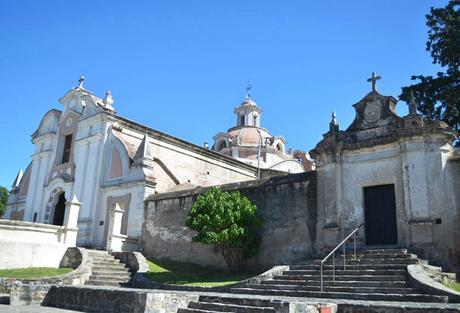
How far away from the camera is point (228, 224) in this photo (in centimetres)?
1661

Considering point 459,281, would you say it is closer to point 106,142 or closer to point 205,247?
point 205,247

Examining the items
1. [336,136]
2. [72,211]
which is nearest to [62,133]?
[72,211]

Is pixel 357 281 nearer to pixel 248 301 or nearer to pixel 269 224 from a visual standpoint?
pixel 248 301

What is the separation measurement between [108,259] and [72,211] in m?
2.82

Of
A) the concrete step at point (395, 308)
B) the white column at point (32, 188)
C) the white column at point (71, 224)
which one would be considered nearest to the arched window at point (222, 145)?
the white column at point (32, 188)

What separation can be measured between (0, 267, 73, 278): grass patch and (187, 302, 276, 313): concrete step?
8735 mm

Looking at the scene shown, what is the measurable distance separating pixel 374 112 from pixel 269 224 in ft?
19.5

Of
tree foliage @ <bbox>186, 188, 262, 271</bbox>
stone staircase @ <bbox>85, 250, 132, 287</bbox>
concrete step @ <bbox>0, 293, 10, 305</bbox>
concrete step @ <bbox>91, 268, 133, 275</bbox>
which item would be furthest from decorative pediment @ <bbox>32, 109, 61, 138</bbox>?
concrete step @ <bbox>0, 293, 10, 305</bbox>

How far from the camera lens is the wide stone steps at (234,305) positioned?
822cm

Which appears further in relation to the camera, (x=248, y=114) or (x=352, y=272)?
(x=248, y=114)

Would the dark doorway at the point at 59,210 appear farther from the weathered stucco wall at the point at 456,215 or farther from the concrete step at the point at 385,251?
the weathered stucco wall at the point at 456,215

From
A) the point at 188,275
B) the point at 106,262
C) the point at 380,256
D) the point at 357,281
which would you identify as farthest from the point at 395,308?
the point at 106,262

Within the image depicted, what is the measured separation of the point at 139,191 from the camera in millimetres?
23016

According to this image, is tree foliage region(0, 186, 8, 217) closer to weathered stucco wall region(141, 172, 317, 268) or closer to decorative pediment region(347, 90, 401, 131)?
weathered stucco wall region(141, 172, 317, 268)
